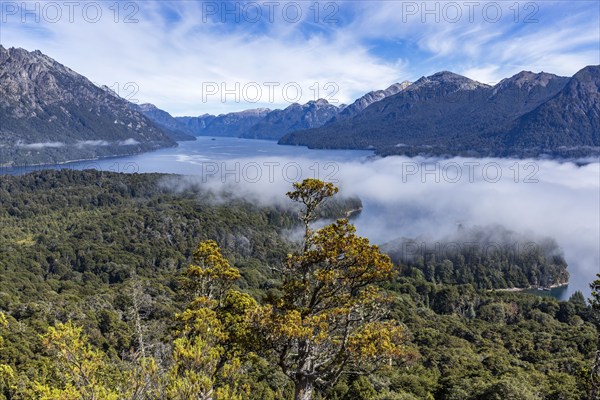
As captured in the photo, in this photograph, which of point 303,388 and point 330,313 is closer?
point 330,313

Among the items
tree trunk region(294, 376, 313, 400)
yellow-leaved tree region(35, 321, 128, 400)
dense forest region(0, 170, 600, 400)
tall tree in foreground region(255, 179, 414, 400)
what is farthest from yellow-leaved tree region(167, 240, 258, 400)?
yellow-leaved tree region(35, 321, 128, 400)

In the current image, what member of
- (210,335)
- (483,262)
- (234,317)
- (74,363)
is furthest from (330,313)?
(483,262)

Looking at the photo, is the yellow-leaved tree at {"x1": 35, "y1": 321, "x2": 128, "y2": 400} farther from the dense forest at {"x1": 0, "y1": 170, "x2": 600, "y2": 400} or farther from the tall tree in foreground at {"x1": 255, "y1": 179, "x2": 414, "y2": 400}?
the tall tree in foreground at {"x1": 255, "y1": 179, "x2": 414, "y2": 400}

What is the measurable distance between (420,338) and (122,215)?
124 m

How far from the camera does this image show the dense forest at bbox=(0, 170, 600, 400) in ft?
40.3

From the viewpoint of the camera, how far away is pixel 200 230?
160 metres

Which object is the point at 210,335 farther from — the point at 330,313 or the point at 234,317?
the point at 330,313

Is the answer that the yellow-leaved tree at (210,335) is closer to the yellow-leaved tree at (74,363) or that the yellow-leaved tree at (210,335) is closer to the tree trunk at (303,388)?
the tree trunk at (303,388)

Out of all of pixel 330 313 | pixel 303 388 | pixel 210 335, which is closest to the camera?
pixel 330 313

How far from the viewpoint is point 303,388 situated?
13.1 m

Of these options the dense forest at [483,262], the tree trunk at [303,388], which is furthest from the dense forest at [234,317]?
the dense forest at [483,262]

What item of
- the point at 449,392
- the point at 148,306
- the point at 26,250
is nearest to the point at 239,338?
the point at 449,392

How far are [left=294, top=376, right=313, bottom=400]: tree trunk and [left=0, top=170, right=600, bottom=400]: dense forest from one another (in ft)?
0.15

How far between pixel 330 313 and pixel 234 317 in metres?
4.48
